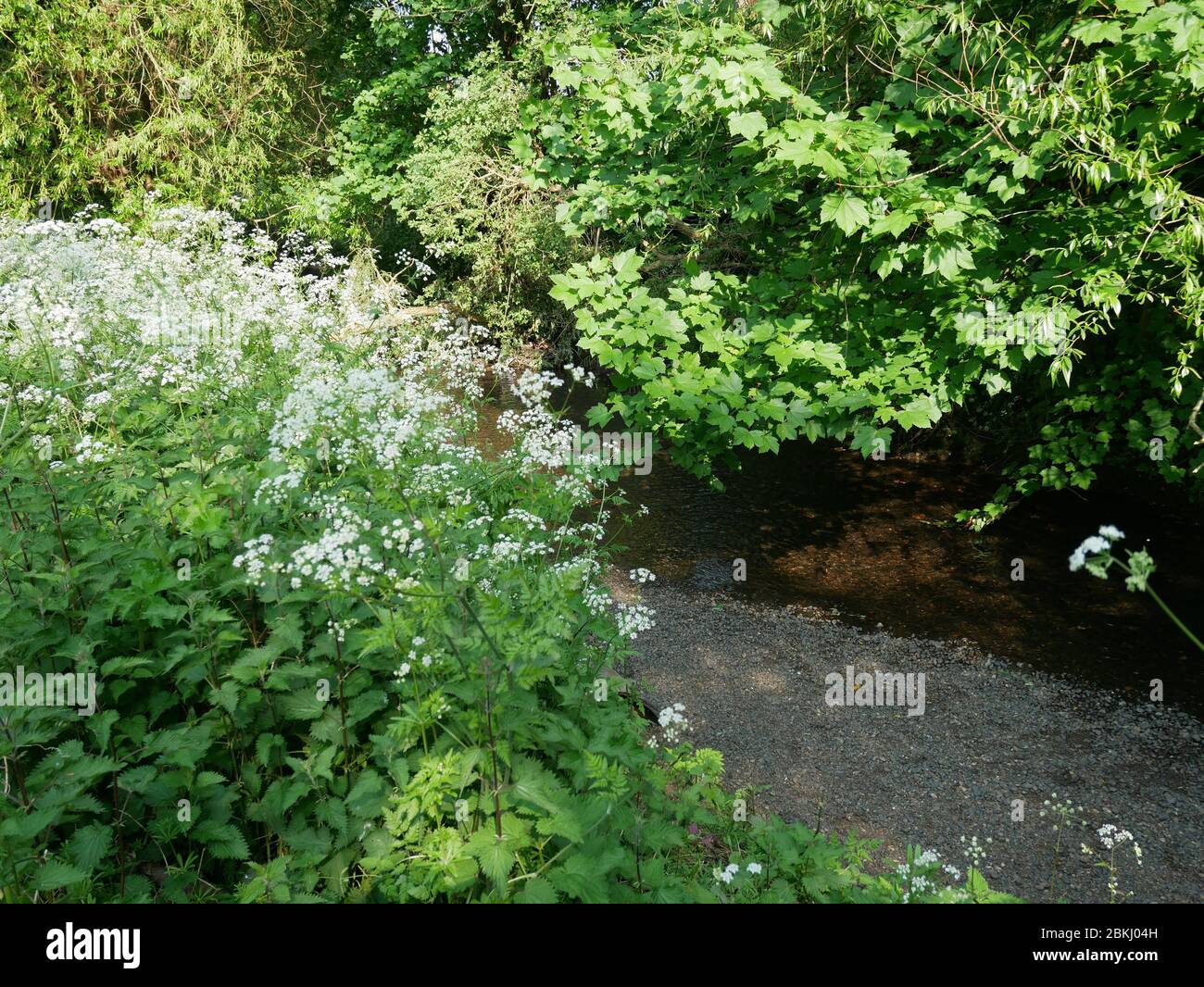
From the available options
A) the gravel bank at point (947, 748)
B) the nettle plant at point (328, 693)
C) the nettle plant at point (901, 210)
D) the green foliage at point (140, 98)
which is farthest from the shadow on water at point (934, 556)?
the green foliage at point (140, 98)

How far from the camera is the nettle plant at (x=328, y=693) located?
7.64 ft

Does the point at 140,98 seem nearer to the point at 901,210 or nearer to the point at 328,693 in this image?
the point at 901,210

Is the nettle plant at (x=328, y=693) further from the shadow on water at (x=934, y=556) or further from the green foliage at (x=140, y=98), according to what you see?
the green foliage at (x=140, y=98)

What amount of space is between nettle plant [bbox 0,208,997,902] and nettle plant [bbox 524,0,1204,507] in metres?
2.06

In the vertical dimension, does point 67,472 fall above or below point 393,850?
above

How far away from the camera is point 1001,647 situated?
21.6ft

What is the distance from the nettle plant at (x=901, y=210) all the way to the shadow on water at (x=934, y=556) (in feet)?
4.11

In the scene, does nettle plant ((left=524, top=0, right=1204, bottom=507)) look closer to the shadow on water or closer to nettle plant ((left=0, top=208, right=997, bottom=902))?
the shadow on water

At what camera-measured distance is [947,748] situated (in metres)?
5.35

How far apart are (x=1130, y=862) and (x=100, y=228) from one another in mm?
8084

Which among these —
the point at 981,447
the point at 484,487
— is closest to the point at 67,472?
the point at 484,487

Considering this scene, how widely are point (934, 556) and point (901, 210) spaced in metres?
4.49

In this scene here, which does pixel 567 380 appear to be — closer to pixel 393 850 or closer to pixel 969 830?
pixel 969 830

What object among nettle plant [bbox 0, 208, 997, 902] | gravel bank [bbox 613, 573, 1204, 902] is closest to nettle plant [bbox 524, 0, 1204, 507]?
gravel bank [bbox 613, 573, 1204, 902]
